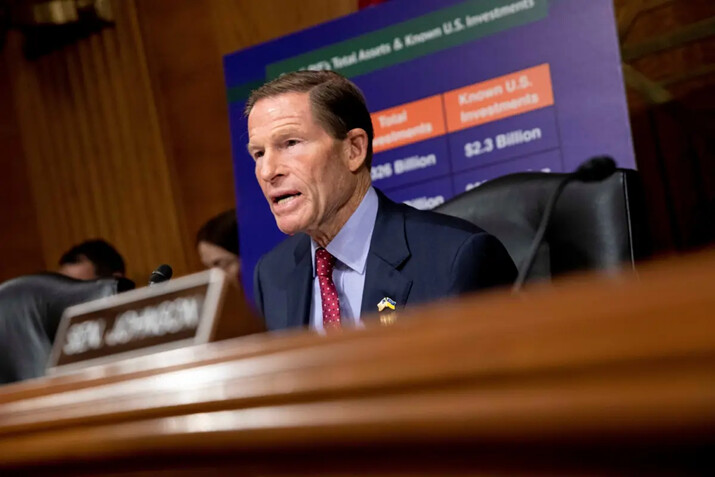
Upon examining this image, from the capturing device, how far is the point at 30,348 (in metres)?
1.31

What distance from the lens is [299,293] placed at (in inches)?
55.0

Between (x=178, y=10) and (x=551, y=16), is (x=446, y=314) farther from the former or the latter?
(x=178, y=10)

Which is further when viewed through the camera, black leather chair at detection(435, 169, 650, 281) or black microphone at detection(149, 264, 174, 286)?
black leather chair at detection(435, 169, 650, 281)

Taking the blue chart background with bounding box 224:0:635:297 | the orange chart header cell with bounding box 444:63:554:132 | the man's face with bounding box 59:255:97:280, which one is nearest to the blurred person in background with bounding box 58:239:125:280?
the man's face with bounding box 59:255:97:280

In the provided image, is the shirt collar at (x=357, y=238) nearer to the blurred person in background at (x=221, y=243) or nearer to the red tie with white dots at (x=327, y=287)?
the red tie with white dots at (x=327, y=287)

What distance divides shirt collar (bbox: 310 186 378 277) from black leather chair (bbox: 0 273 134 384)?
304mm

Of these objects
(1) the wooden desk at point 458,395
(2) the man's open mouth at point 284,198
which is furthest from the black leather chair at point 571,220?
(1) the wooden desk at point 458,395

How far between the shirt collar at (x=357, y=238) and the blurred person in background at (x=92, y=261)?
45.3 inches

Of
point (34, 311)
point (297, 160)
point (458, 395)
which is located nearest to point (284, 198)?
point (297, 160)

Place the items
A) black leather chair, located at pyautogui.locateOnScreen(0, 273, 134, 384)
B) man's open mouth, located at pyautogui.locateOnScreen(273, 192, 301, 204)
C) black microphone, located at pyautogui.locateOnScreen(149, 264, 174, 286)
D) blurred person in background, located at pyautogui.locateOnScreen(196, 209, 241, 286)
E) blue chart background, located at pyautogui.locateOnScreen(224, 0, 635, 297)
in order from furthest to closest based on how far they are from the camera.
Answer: blurred person in background, located at pyautogui.locateOnScreen(196, 209, 241, 286) → blue chart background, located at pyautogui.locateOnScreen(224, 0, 635, 297) → man's open mouth, located at pyautogui.locateOnScreen(273, 192, 301, 204) → black leather chair, located at pyautogui.locateOnScreen(0, 273, 134, 384) → black microphone, located at pyautogui.locateOnScreen(149, 264, 174, 286)

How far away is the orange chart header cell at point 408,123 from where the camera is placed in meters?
2.82

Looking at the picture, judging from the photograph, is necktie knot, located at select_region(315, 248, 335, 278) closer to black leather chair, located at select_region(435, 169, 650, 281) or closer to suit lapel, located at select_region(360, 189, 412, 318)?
suit lapel, located at select_region(360, 189, 412, 318)

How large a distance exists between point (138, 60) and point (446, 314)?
3840mm

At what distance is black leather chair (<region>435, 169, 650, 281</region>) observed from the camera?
151 cm
